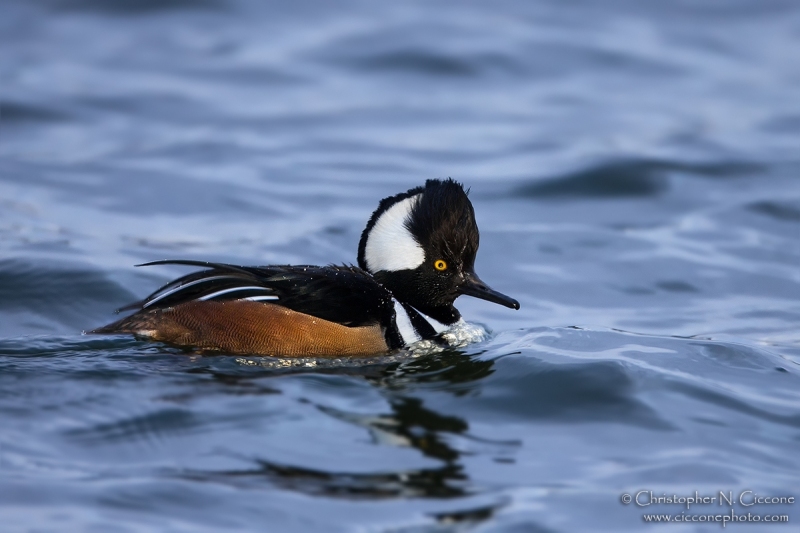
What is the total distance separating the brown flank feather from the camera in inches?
267

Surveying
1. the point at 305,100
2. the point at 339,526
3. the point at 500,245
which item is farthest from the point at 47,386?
the point at 305,100

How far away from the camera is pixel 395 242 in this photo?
729 cm

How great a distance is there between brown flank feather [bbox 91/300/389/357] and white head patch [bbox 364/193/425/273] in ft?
2.24

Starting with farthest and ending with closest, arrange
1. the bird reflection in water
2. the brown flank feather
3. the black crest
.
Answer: the black crest → the brown flank feather → the bird reflection in water

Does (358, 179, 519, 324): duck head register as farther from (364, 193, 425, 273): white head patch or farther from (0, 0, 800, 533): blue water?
(0, 0, 800, 533): blue water

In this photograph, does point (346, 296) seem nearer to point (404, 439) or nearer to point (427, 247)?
point (427, 247)

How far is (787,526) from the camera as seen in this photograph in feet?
17.2

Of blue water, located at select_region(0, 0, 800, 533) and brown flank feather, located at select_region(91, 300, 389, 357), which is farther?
brown flank feather, located at select_region(91, 300, 389, 357)

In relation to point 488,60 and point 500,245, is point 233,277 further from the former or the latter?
point 488,60

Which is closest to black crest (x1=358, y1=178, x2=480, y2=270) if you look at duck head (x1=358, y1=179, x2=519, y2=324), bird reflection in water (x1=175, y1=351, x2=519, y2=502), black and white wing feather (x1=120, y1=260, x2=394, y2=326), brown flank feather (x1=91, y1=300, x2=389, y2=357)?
duck head (x1=358, y1=179, x2=519, y2=324)

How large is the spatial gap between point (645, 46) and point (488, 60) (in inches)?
108

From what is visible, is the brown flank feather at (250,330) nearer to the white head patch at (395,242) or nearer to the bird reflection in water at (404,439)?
the bird reflection in water at (404,439)

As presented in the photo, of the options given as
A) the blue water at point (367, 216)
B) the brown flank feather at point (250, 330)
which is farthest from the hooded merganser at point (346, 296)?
the blue water at point (367, 216)

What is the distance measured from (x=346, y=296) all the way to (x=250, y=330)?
652 mm
